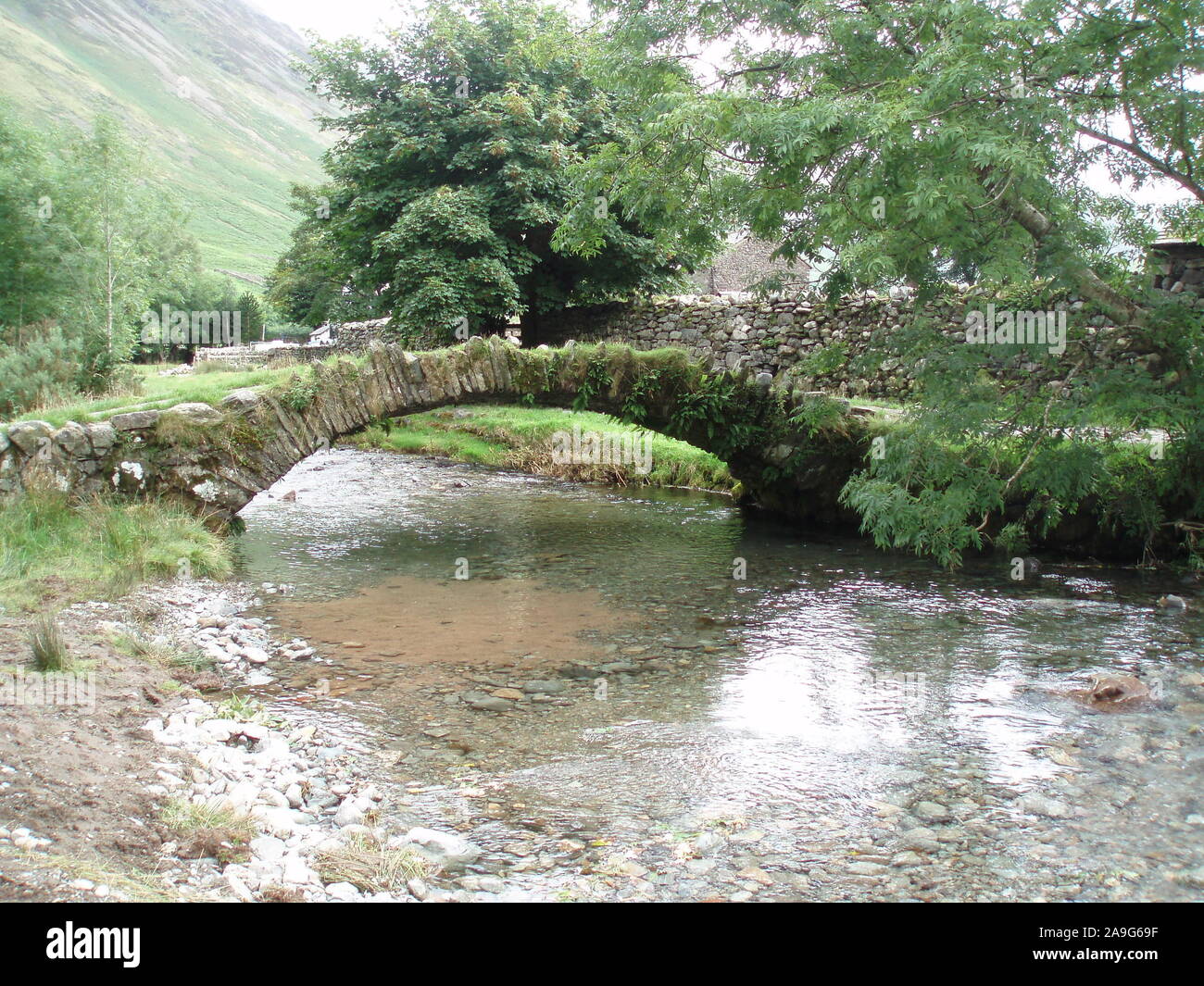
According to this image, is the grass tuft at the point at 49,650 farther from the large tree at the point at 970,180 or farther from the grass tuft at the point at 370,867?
the large tree at the point at 970,180

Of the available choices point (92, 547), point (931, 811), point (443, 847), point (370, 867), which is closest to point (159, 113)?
point (92, 547)

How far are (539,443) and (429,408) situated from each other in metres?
7.58

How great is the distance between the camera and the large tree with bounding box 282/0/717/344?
18922 mm

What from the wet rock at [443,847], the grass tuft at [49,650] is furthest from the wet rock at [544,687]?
the grass tuft at [49,650]

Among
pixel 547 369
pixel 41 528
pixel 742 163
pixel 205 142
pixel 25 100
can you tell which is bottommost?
pixel 41 528

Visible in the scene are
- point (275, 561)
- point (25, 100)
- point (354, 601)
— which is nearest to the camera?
point (354, 601)

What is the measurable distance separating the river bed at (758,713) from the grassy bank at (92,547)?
97cm

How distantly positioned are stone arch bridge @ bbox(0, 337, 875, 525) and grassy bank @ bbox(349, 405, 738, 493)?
1.63 meters

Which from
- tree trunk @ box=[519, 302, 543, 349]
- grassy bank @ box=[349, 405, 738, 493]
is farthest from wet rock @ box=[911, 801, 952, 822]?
tree trunk @ box=[519, 302, 543, 349]

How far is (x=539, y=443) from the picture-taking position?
19328 millimetres

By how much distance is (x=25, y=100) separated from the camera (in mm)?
128750

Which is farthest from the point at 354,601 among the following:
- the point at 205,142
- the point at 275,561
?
the point at 205,142
